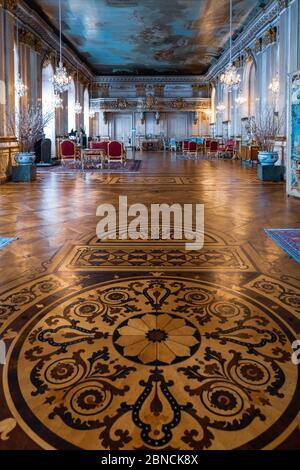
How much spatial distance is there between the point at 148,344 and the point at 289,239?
2.46 m

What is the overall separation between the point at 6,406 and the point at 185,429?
0.65m

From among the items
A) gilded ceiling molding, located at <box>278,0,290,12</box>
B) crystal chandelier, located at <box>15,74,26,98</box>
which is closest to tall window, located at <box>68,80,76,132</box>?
crystal chandelier, located at <box>15,74,26,98</box>

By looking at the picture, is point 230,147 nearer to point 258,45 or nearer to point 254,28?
point 258,45

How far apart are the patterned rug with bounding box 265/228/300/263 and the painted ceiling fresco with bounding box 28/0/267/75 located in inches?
374

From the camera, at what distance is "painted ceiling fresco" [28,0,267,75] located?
40.2 ft

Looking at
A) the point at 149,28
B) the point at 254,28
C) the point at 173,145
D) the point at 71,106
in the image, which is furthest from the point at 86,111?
the point at 254,28

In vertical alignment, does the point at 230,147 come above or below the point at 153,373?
above

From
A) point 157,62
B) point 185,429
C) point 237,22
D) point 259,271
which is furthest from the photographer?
point 157,62

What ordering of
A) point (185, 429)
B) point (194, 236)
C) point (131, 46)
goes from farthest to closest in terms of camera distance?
point (131, 46) < point (194, 236) < point (185, 429)

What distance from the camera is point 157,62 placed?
71.2 feet

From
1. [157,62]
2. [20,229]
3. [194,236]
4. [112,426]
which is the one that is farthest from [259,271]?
[157,62]

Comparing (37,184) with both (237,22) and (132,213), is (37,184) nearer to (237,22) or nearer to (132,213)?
(132,213)

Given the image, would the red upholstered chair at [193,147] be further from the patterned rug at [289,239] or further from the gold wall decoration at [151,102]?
the patterned rug at [289,239]

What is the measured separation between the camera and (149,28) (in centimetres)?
1480
